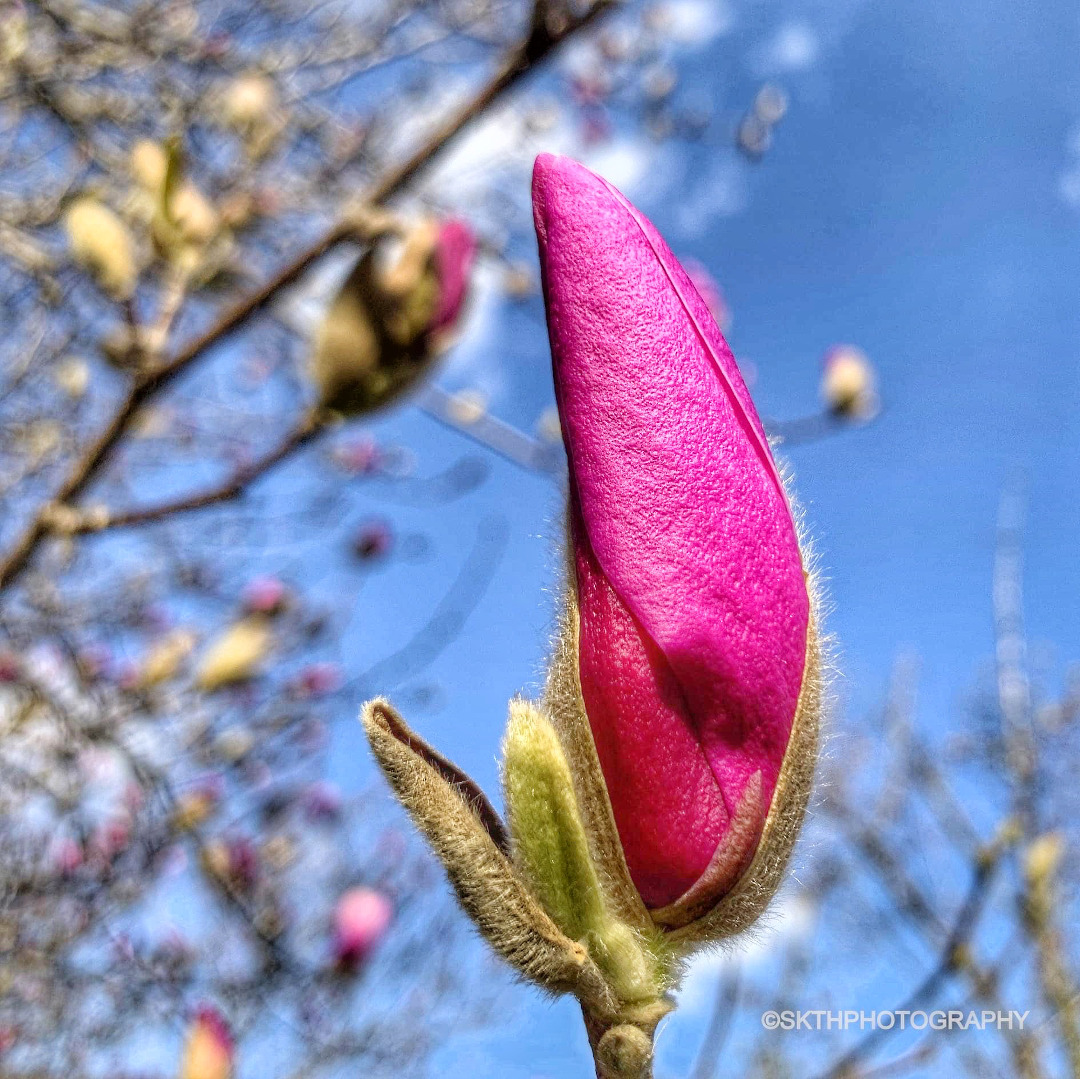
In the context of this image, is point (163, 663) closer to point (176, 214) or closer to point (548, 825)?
point (176, 214)

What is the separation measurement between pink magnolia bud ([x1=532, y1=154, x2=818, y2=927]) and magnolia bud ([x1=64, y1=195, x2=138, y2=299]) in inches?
27.8

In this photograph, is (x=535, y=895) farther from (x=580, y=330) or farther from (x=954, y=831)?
(x=954, y=831)

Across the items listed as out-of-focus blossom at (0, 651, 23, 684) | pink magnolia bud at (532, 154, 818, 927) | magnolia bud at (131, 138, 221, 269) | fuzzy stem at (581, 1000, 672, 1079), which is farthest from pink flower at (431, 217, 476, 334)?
out-of-focus blossom at (0, 651, 23, 684)

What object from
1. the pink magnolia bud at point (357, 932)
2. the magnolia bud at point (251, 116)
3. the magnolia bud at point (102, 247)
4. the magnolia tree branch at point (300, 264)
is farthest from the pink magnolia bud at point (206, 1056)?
the magnolia bud at point (251, 116)

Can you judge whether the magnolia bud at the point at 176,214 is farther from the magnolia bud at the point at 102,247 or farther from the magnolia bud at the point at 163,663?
the magnolia bud at the point at 163,663

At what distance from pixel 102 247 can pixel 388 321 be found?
0.35 metres

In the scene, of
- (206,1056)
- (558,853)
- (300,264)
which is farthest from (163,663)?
(558,853)

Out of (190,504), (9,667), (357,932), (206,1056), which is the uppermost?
(190,504)

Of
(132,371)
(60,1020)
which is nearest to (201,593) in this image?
(60,1020)

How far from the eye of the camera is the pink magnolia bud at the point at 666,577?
0.48 m

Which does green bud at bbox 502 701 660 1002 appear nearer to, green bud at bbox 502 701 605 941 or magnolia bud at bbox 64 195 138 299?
green bud at bbox 502 701 605 941

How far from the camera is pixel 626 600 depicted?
49 cm

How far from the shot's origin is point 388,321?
92 cm

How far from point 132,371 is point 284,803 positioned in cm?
180
